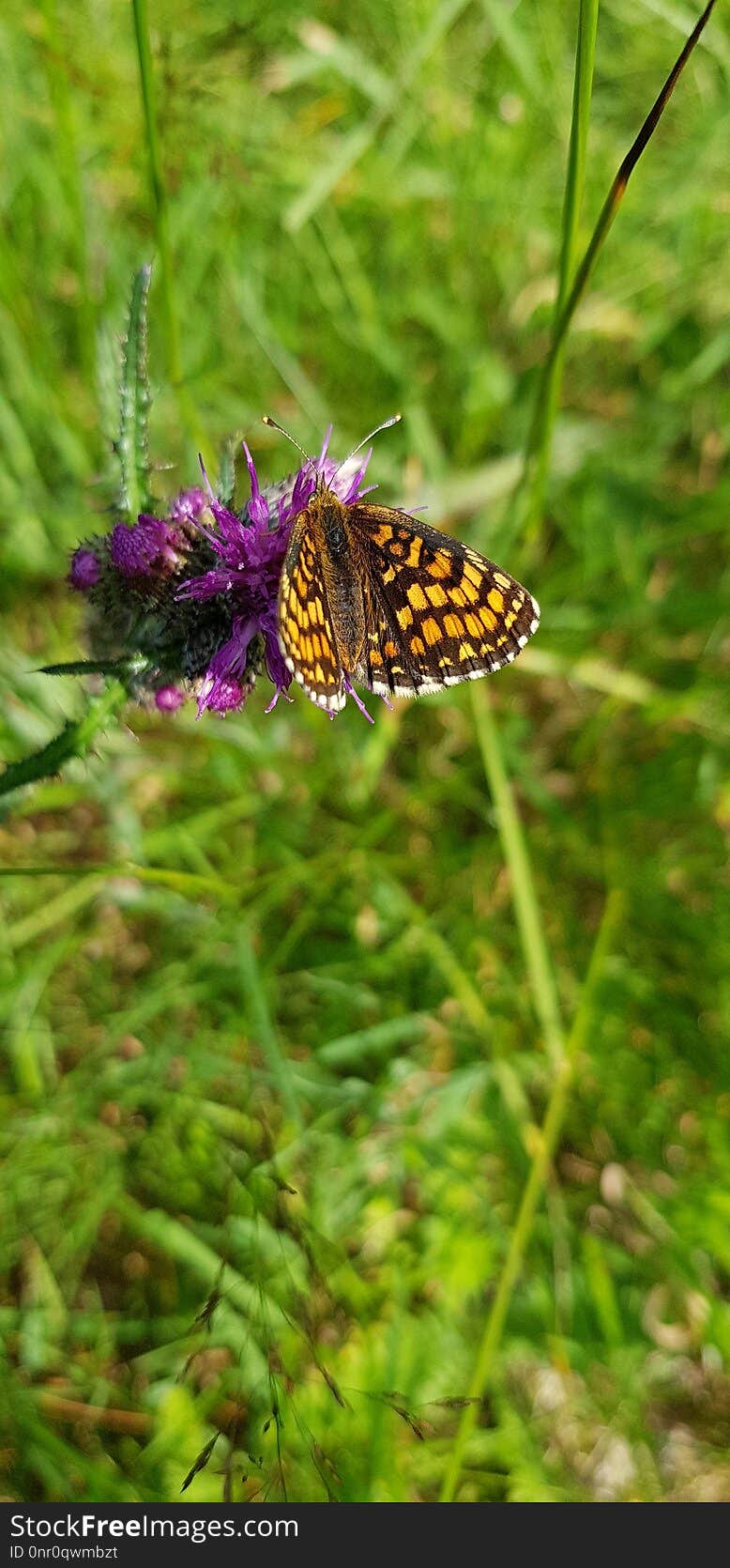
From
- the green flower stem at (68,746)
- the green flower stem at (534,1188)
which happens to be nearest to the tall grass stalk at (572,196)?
the green flower stem at (68,746)

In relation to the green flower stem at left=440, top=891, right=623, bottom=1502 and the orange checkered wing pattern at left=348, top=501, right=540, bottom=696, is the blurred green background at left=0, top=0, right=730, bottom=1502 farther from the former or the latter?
the orange checkered wing pattern at left=348, top=501, right=540, bottom=696

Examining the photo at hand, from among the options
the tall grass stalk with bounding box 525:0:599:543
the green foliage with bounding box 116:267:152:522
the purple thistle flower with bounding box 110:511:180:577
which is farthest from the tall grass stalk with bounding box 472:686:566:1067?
the green foliage with bounding box 116:267:152:522

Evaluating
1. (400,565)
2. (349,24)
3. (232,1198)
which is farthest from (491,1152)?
(349,24)

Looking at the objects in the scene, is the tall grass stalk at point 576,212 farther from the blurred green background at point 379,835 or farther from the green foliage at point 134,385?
the green foliage at point 134,385

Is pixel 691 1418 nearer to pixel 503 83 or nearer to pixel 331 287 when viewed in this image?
pixel 331 287

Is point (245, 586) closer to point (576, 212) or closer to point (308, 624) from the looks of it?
point (308, 624)
